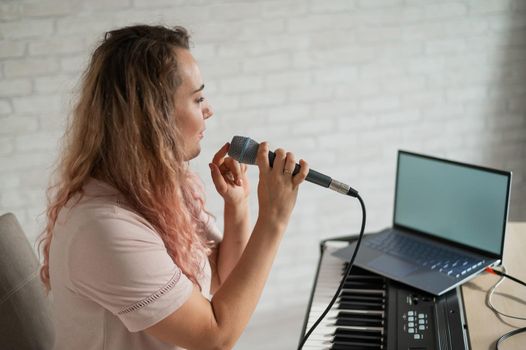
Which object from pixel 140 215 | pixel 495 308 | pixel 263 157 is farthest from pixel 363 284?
pixel 140 215

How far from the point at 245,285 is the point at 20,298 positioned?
56cm

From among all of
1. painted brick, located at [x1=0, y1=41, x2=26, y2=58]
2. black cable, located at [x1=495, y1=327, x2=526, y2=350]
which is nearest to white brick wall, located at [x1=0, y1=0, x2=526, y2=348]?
painted brick, located at [x1=0, y1=41, x2=26, y2=58]

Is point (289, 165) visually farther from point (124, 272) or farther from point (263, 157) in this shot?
point (124, 272)

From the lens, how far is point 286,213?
54.0 inches

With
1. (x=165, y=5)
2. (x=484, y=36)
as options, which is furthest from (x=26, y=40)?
(x=484, y=36)

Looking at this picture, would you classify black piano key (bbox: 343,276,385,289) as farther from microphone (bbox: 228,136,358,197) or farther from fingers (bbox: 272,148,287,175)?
fingers (bbox: 272,148,287,175)

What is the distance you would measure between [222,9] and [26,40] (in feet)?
2.32

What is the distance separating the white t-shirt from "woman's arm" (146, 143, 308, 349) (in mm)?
43

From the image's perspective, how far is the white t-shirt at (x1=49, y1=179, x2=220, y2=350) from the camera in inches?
48.6

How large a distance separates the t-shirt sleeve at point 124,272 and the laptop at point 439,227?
2.16 feet

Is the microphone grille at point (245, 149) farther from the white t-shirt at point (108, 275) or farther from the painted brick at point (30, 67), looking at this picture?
the painted brick at point (30, 67)

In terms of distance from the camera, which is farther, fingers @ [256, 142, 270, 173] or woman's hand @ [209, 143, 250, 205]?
woman's hand @ [209, 143, 250, 205]

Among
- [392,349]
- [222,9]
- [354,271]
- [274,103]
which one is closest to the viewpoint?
[392,349]

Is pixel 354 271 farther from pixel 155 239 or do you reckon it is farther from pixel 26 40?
pixel 26 40
